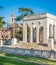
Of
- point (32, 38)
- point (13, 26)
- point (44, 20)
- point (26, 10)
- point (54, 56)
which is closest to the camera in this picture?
point (54, 56)

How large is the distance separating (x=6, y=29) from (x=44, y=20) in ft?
90.1

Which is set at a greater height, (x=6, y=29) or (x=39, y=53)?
(x=6, y=29)

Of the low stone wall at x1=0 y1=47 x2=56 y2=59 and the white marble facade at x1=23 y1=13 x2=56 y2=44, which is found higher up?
the white marble facade at x1=23 y1=13 x2=56 y2=44

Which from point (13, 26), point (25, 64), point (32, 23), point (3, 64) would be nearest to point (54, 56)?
point (25, 64)

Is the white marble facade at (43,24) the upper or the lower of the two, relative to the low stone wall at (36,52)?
upper

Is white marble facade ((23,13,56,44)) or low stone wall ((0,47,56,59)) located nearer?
low stone wall ((0,47,56,59))

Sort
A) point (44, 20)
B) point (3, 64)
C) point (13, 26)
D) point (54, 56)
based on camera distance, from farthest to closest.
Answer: point (13, 26)
point (44, 20)
point (54, 56)
point (3, 64)

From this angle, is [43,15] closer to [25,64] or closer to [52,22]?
[52,22]

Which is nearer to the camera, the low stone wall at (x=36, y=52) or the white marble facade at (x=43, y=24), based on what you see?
the low stone wall at (x=36, y=52)

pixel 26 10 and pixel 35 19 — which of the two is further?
pixel 26 10

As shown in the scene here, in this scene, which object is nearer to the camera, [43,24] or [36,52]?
[36,52]

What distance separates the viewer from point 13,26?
58.3 metres

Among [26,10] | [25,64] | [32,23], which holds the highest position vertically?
[26,10]

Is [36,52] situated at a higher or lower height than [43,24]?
lower
